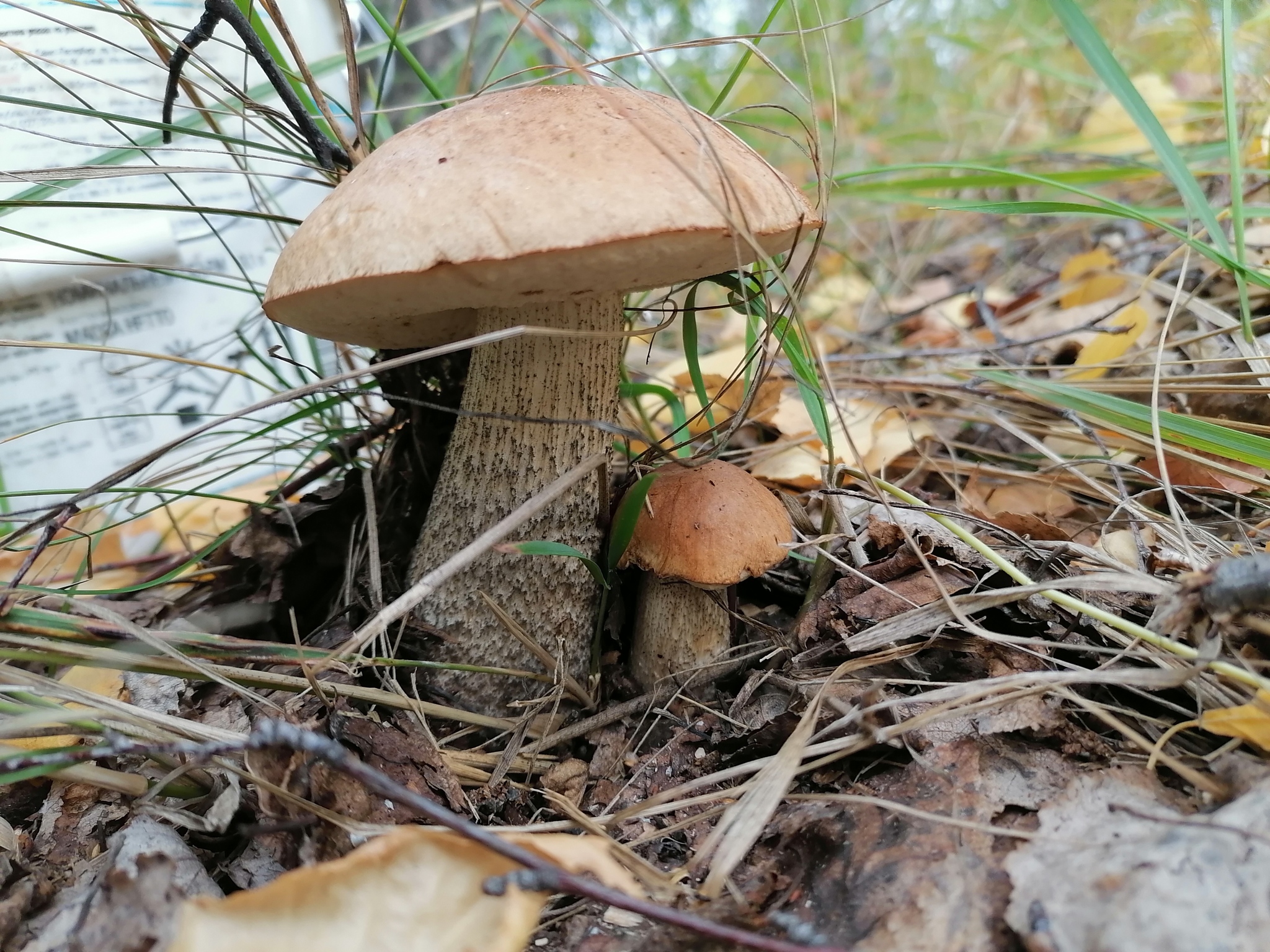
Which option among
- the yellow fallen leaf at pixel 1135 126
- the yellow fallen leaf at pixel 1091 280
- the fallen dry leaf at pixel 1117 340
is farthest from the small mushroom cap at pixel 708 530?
the yellow fallen leaf at pixel 1135 126

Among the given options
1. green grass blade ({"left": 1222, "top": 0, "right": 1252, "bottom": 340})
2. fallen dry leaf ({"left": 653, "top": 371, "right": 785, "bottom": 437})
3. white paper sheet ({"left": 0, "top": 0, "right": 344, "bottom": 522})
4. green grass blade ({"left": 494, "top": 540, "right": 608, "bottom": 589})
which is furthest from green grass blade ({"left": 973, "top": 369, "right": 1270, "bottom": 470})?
white paper sheet ({"left": 0, "top": 0, "right": 344, "bottom": 522})

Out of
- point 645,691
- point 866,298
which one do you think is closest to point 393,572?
point 645,691

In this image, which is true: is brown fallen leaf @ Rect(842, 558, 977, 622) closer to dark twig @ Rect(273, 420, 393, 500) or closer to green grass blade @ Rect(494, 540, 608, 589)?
green grass blade @ Rect(494, 540, 608, 589)

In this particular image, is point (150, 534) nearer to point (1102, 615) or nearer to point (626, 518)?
point (626, 518)

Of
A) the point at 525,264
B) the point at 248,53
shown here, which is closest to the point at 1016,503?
the point at 525,264

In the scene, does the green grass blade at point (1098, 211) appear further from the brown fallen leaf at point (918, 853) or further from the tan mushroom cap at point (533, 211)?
the brown fallen leaf at point (918, 853)
